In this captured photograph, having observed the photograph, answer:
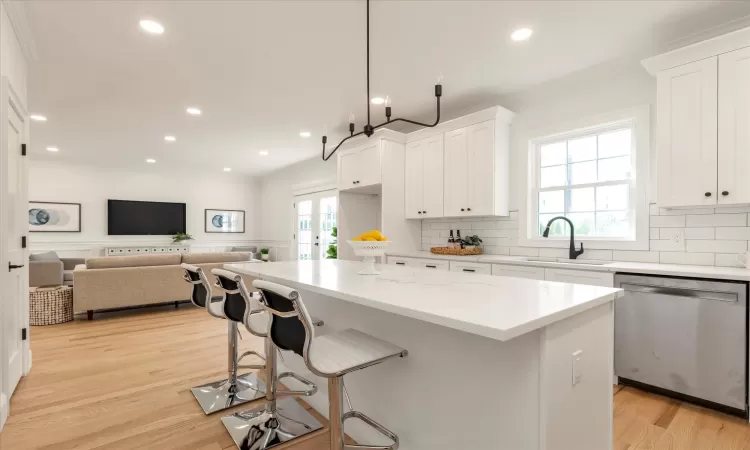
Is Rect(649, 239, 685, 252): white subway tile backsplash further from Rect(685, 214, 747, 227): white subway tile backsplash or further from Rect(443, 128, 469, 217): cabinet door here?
Rect(443, 128, 469, 217): cabinet door

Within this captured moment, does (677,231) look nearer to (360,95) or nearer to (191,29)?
(360,95)

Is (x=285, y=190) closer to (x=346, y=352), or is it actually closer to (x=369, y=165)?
(x=369, y=165)

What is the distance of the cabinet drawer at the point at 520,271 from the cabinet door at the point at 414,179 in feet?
4.42

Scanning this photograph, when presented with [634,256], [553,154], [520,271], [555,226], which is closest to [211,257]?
[520,271]

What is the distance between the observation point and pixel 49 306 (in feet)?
14.9

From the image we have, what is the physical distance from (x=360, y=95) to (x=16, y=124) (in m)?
2.81

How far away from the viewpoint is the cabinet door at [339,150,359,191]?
500cm

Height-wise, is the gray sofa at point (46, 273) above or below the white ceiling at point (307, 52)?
below

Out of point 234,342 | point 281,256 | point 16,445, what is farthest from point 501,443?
point 281,256

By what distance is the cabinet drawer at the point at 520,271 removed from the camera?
3103mm

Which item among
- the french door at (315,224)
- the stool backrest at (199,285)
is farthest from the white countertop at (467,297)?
the french door at (315,224)

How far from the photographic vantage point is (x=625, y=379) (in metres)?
2.72

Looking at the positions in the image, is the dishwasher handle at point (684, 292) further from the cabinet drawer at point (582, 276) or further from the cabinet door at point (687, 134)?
the cabinet door at point (687, 134)

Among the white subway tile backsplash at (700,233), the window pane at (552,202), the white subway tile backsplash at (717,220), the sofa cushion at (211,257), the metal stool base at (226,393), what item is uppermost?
the window pane at (552,202)
